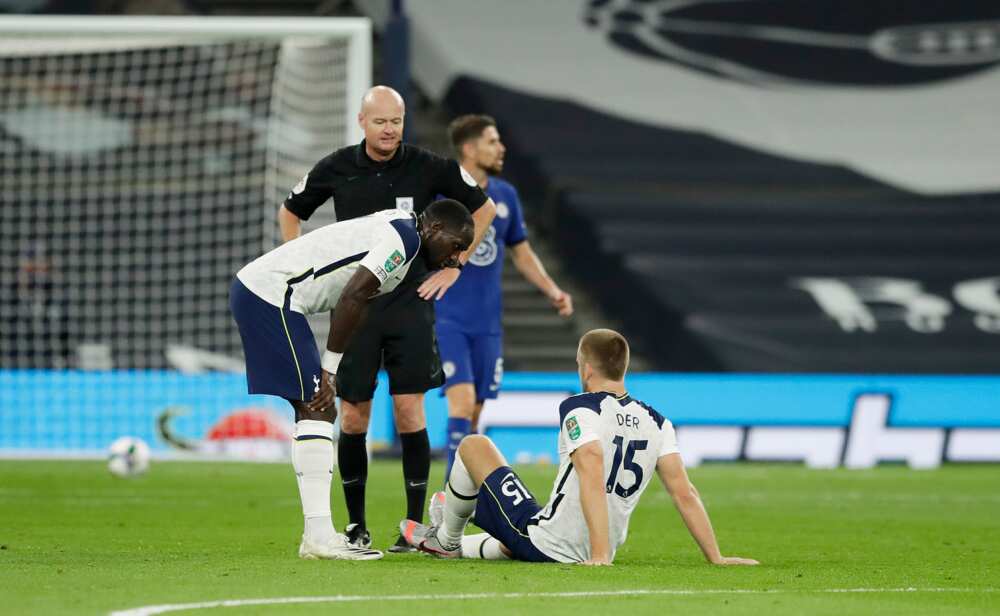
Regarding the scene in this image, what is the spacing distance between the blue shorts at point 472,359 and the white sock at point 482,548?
2.65 metres

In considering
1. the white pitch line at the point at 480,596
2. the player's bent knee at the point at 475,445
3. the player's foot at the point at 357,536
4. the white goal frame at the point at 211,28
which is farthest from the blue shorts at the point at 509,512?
the white goal frame at the point at 211,28

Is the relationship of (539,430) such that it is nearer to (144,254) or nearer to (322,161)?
(144,254)

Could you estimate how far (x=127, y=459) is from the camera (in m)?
11.1

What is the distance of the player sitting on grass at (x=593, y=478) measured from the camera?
19.0ft

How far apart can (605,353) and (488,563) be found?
0.90 m

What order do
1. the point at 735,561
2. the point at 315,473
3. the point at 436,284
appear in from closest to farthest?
1. the point at 735,561
2. the point at 315,473
3. the point at 436,284

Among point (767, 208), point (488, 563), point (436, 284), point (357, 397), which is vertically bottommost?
point (767, 208)

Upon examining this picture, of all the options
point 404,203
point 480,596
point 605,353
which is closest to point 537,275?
point 404,203

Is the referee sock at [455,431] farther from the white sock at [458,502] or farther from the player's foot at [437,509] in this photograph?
the white sock at [458,502]

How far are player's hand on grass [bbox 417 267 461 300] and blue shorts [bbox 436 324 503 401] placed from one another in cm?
201

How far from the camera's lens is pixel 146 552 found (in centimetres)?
650

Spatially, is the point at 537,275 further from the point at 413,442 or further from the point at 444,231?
the point at 444,231

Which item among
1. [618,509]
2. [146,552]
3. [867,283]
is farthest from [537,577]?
[867,283]

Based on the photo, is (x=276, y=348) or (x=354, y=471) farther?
(x=354, y=471)
